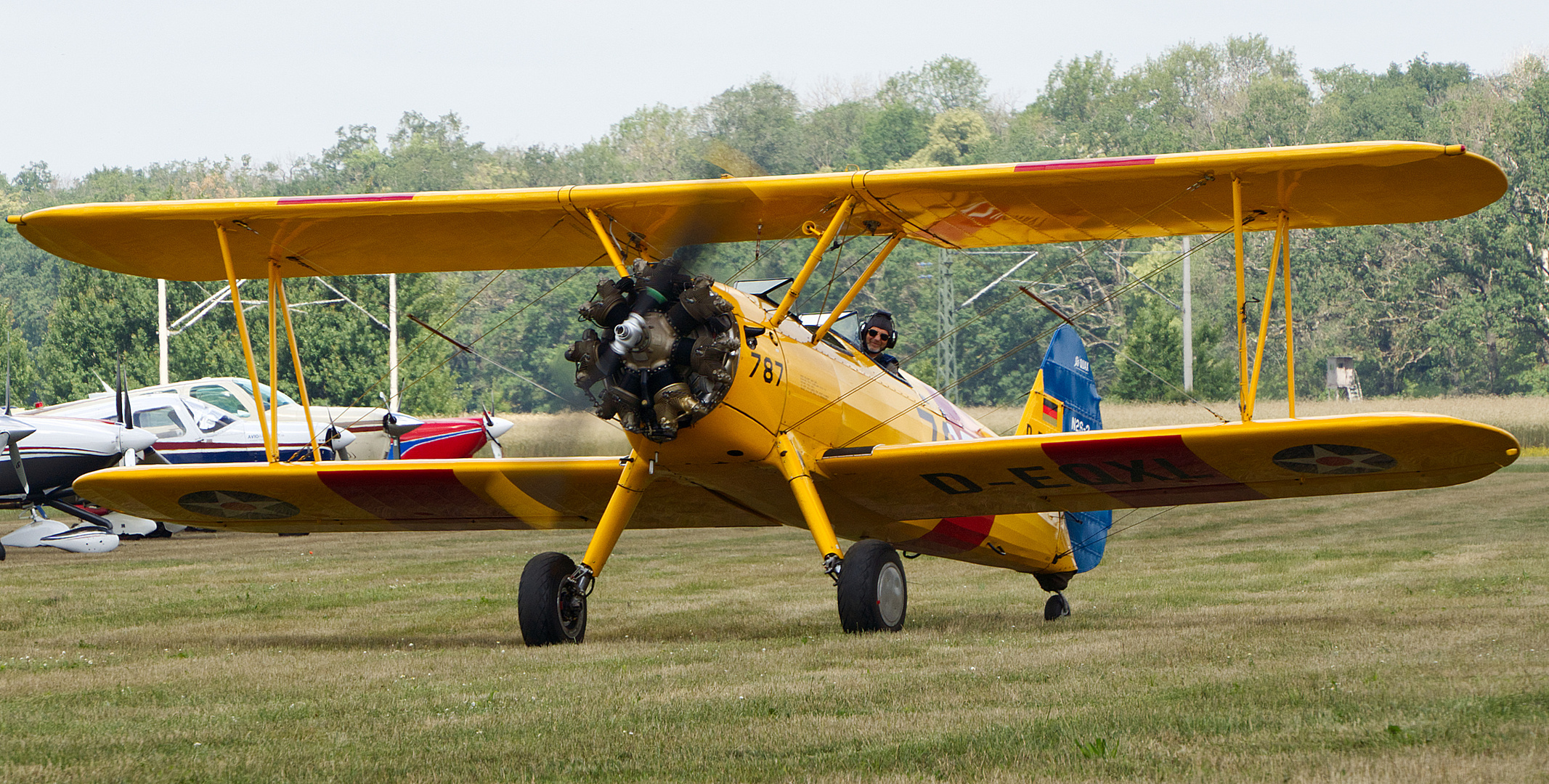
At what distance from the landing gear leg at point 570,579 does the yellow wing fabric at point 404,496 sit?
37 centimetres

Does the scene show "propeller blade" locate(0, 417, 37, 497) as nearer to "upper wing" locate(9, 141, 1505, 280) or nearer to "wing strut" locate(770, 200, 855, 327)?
"upper wing" locate(9, 141, 1505, 280)

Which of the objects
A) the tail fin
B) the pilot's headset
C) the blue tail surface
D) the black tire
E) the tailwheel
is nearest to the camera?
the black tire

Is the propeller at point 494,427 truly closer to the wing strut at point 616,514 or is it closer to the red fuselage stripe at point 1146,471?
the wing strut at point 616,514

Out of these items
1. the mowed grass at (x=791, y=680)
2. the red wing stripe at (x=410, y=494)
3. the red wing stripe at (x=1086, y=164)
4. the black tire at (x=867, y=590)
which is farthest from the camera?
the red wing stripe at (x=410, y=494)

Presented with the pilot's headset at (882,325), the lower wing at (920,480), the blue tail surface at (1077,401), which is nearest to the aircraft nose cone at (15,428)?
the lower wing at (920,480)

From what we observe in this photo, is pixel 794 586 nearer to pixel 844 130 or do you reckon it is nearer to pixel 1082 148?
pixel 1082 148

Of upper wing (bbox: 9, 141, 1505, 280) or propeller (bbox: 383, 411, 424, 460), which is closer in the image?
upper wing (bbox: 9, 141, 1505, 280)

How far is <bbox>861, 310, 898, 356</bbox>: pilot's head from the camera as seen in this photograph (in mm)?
10297

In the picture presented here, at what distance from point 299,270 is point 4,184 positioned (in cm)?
10764

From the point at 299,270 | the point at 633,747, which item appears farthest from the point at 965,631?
the point at 299,270

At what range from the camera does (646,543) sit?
62.8ft

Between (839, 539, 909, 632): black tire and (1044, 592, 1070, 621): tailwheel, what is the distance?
6.66ft

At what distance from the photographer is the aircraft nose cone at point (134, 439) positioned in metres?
17.5

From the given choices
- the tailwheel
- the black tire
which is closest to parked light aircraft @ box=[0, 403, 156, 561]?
the tailwheel
